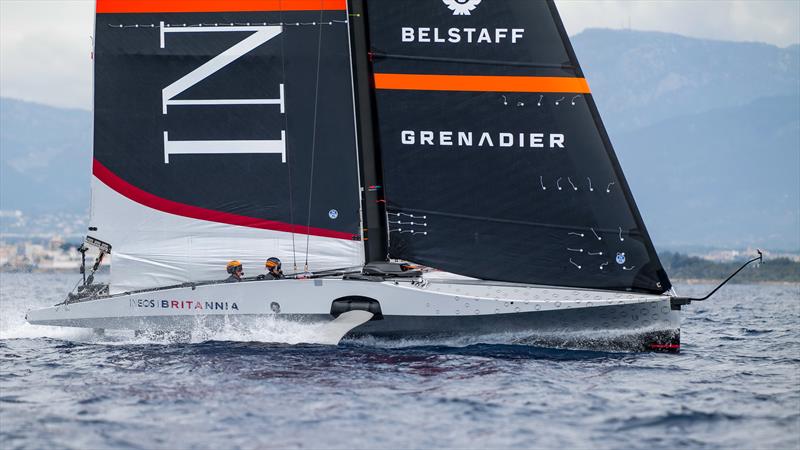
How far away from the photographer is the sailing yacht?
18.0m

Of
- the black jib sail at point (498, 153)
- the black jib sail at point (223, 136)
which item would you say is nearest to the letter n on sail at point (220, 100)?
the black jib sail at point (223, 136)

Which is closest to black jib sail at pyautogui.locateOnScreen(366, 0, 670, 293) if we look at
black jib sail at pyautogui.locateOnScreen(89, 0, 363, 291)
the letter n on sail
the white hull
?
the white hull

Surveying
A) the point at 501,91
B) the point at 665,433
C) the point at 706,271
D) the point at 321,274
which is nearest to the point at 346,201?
the point at 321,274

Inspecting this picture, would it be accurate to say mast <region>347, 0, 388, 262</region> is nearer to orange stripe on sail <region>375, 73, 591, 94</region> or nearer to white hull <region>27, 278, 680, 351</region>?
orange stripe on sail <region>375, 73, 591, 94</region>

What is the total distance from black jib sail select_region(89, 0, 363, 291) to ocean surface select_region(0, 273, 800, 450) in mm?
1785

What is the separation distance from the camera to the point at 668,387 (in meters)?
14.6

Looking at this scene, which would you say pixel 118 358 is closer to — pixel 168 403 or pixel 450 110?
pixel 168 403

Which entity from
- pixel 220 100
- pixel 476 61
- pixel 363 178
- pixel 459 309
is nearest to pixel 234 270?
pixel 363 178

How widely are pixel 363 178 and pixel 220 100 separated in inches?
111

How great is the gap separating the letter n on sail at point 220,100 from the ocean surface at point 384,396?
126 inches

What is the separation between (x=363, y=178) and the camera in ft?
62.4

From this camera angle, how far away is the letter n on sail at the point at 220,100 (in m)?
19.4

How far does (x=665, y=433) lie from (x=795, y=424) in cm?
156

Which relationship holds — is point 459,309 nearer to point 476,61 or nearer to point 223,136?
point 476,61
